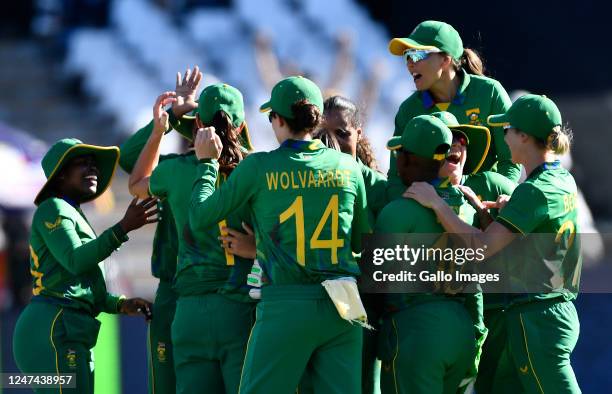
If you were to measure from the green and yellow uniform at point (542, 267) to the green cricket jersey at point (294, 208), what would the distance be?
75cm

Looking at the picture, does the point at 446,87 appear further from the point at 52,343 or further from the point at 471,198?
the point at 52,343

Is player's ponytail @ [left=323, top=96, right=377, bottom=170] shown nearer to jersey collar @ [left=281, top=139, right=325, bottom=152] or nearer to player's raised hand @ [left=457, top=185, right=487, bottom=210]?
player's raised hand @ [left=457, top=185, right=487, bottom=210]

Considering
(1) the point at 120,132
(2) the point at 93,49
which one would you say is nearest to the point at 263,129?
(1) the point at 120,132

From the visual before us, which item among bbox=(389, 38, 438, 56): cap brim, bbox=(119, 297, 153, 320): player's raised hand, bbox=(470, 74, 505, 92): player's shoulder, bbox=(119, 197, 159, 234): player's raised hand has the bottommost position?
bbox=(119, 297, 153, 320): player's raised hand

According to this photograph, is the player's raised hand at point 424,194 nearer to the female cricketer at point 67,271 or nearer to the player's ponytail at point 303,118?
the player's ponytail at point 303,118

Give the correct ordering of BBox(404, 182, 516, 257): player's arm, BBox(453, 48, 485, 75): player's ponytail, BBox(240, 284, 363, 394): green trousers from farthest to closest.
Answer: BBox(453, 48, 485, 75): player's ponytail, BBox(404, 182, 516, 257): player's arm, BBox(240, 284, 363, 394): green trousers

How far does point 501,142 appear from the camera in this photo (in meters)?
6.04

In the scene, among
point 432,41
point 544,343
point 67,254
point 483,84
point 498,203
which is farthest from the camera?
point 483,84

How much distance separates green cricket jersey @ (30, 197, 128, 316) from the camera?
558 centimetres

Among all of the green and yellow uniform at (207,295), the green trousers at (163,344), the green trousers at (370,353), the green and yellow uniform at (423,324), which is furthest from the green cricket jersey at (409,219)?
the green trousers at (163,344)

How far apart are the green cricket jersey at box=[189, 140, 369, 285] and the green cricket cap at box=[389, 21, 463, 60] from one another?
125 centimetres

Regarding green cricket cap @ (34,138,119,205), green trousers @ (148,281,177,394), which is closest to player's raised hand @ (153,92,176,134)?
green cricket cap @ (34,138,119,205)

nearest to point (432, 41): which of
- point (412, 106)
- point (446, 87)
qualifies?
point (446, 87)

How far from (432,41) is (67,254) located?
2.07 meters
